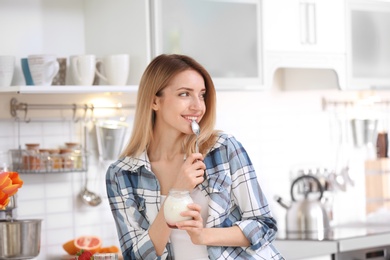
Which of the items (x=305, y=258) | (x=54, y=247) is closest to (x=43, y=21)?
(x=54, y=247)

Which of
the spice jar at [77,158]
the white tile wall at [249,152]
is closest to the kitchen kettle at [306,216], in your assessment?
the white tile wall at [249,152]

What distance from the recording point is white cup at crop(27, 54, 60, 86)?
3662mm

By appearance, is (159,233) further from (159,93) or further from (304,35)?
(304,35)

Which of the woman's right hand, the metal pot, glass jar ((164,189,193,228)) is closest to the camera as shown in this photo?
glass jar ((164,189,193,228))

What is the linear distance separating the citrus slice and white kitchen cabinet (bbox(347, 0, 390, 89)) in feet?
5.37

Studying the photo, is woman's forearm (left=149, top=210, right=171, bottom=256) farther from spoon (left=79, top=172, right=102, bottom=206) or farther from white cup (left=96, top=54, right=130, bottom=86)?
spoon (left=79, top=172, right=102, bottom=206)

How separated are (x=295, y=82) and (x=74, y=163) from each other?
1.54 m

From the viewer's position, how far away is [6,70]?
3707 millimetres

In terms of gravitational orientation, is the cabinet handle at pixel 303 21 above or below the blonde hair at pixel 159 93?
above

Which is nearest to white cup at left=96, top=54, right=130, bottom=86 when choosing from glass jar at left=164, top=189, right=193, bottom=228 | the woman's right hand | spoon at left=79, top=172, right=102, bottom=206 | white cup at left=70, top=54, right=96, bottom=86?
white cup at left=70, top=54, right=96, bottom=86

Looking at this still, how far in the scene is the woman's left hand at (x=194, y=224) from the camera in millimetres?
2613

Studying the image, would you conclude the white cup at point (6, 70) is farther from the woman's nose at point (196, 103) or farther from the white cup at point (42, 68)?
the woman's nose at point (196, 103)

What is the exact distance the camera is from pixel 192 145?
9.37ft

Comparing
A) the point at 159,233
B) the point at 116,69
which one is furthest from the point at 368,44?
the point at 159,233
